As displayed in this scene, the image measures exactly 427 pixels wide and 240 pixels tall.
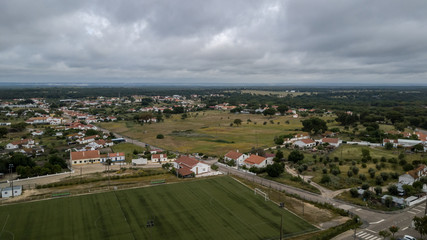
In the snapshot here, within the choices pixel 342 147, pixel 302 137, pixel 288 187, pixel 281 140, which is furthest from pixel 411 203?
pixel 302 137

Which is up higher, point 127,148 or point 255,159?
point 255,159

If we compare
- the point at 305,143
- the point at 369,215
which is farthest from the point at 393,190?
the point at 305,143

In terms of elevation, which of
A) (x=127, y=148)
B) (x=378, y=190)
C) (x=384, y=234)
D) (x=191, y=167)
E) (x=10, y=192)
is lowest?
(x=127, y=148)

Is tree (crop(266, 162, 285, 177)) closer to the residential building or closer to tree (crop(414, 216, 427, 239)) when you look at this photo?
tree (crop(414, 216, 427, 239))

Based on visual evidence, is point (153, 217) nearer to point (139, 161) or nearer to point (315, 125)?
point (139, 161)

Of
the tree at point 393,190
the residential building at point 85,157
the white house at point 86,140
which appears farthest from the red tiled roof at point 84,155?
the tree at point 393,190

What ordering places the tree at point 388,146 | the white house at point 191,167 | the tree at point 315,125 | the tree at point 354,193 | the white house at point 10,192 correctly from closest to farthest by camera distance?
the white house at point 10,192 → the tree at point 354,193 → the white house at point 191,167 → the tree at point 388,146 → the tree at point 315,125

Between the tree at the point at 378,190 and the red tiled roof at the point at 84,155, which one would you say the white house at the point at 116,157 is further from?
the tree at the point at 378,190
